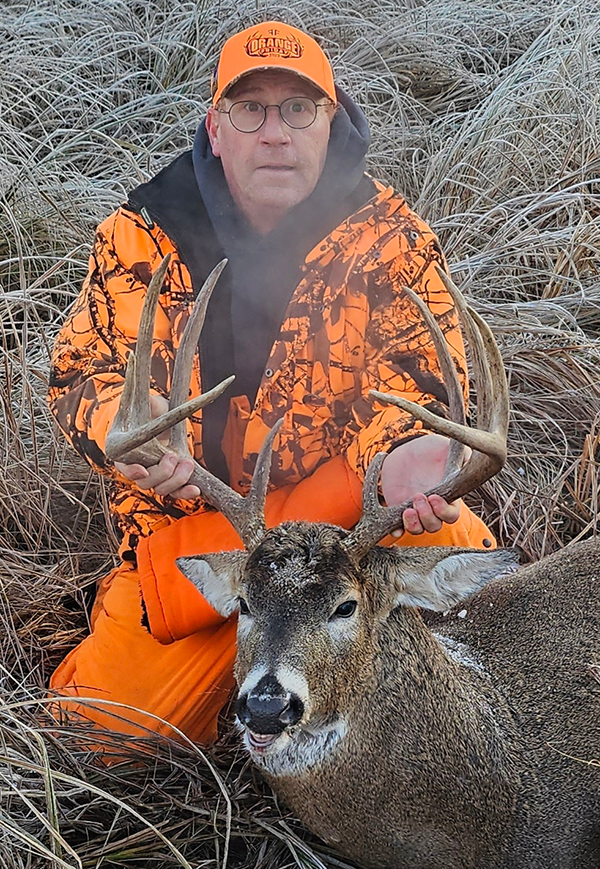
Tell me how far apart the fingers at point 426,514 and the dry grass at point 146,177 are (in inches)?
35.7

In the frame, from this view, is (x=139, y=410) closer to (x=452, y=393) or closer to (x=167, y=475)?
(x=167, y=475)

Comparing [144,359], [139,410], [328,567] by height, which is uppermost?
[144,359]

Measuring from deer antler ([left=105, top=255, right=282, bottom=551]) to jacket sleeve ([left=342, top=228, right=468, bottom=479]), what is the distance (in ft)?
1.84

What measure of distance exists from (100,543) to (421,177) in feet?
8.91

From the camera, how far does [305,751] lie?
248 cm

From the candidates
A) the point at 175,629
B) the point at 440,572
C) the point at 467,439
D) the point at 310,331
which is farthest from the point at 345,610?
the point at 310,331

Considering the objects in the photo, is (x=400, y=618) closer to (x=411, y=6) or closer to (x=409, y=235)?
(x=409, y=235)

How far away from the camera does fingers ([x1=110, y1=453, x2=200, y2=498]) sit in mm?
2547

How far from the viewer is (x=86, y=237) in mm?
4953

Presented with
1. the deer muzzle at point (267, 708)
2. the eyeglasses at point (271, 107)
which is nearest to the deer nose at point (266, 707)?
the deer muzzle at point (267, 708)

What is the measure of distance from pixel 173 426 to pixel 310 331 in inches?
31.2

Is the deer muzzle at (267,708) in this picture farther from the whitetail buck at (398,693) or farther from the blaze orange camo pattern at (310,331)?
the blaze orange camo pattern at (310,331)

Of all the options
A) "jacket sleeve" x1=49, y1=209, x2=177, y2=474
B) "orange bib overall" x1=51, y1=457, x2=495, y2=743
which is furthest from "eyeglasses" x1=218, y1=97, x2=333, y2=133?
"orange bib overall" x1=51, y1=457, x2=495, y2=743

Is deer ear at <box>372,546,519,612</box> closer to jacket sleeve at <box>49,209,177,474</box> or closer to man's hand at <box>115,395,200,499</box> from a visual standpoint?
man's hand at <box>115,395,200,499</box>
